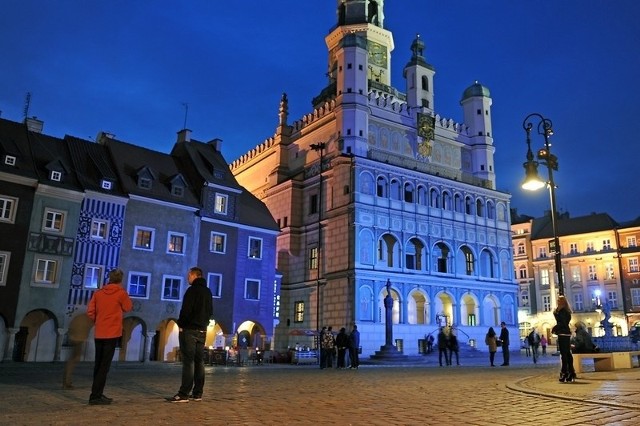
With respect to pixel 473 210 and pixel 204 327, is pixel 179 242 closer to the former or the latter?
pixel 204 327

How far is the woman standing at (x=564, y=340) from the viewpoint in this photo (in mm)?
12695

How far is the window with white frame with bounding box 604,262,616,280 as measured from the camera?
6700 cm

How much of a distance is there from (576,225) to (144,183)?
196 feet

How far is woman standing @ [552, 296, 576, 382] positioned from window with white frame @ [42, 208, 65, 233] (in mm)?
24366

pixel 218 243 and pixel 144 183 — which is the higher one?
pixel 144 183

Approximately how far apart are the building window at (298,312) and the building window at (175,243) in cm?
1706

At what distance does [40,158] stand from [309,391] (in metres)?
24.0

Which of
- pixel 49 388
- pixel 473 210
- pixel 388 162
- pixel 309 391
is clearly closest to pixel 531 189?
pixel 309 391

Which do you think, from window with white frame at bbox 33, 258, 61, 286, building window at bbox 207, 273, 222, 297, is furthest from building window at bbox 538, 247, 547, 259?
window with white frame at bbox 33, 258, 61, 286

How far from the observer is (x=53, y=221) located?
28234 mm

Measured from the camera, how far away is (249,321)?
36438 millimetres

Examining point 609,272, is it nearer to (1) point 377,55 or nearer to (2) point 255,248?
(1) point 377,55

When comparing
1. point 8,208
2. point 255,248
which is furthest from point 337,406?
point 255,248

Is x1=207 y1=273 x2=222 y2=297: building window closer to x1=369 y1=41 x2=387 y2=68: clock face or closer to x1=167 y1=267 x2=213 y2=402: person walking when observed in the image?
x1=167 y1=267 x2=213 y2=402: person walking
